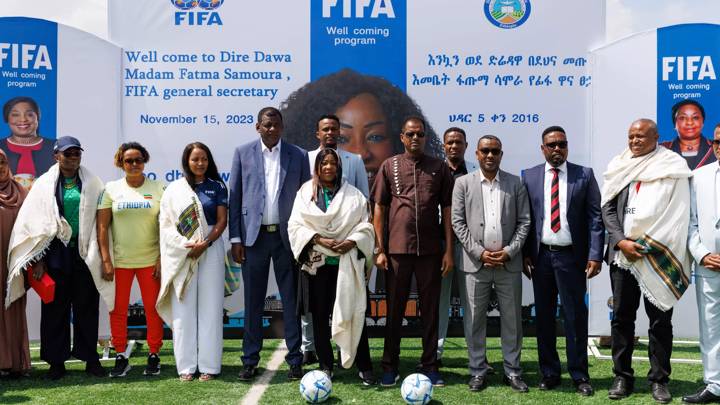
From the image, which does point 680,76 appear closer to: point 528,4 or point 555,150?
point 528,4

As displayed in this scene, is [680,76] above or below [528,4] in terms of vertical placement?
below

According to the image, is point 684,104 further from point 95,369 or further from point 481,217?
point 95,369

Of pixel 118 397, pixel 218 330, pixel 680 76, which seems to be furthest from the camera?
pixel 680 76

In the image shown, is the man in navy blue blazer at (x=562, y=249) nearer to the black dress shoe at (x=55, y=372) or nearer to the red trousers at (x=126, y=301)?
the red trousers at (x=126, y=301)

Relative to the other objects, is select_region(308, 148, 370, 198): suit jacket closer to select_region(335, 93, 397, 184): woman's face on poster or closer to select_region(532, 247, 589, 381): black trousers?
select_region(335, 93, 397, 184): woman's face on poster

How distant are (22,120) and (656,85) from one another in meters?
6.29

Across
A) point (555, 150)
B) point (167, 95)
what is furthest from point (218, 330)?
point (555, 150)

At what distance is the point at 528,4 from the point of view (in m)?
6.33

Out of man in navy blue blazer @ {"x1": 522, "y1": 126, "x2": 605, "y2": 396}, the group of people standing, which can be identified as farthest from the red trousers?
man in navy blue blazer @ {"x1": 522, "y1": 126, "x2": 605, "y2": 396}

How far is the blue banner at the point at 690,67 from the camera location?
6191 millimetres

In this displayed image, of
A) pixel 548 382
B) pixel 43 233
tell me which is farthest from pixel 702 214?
pixel 43 233

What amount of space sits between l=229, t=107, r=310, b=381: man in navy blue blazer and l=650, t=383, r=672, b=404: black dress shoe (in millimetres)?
A: 2684

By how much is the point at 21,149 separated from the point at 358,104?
3.39m

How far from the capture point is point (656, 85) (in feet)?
20.4
